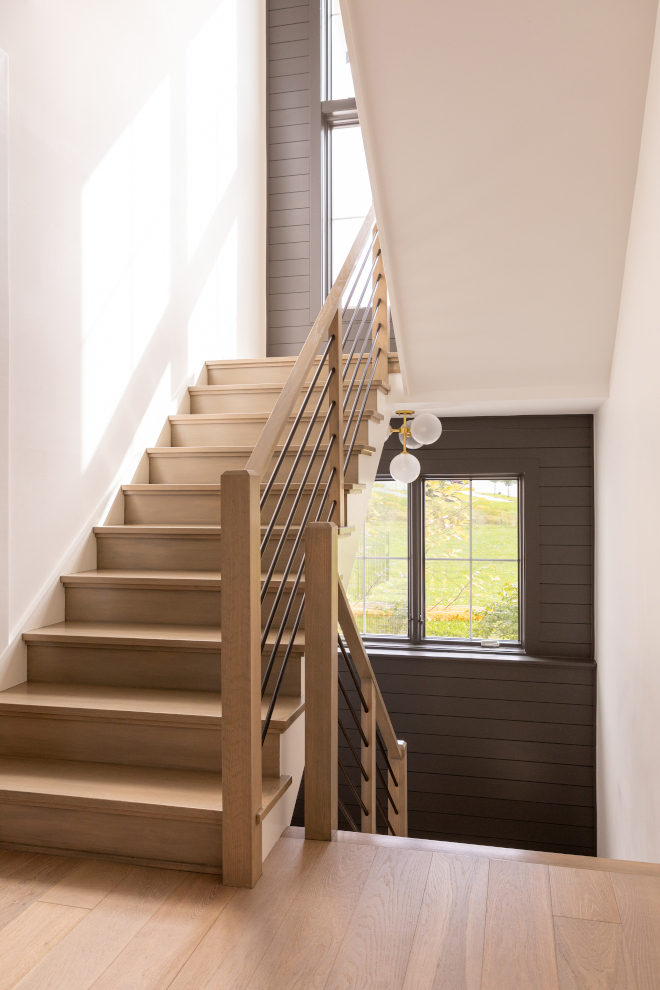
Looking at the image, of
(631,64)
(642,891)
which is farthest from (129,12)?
(642,891)

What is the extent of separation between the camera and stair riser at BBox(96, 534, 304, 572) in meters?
2.88

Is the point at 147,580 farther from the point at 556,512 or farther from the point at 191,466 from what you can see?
the point at 556,512

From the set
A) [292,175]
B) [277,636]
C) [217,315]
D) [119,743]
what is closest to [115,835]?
[119,743]

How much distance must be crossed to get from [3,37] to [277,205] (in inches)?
115

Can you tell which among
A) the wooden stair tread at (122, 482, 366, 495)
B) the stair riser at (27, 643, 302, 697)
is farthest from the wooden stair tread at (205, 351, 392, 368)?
the stair riser at (27, 643, 302, 697)

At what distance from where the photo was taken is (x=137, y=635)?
96.4 inches

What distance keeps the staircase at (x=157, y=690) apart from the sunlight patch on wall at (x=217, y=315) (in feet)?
2.82

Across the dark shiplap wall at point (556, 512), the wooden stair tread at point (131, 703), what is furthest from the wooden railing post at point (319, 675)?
the dark shiplap wall at point (556, 512)

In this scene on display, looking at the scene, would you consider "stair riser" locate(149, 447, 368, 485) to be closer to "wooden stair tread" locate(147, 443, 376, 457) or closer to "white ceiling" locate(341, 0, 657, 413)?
"wooden stair tread" locate(147, 443, 376, 457)

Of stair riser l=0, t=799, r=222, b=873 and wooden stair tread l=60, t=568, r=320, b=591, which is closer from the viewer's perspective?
stair riser l=0, t=799, r=222, b=873

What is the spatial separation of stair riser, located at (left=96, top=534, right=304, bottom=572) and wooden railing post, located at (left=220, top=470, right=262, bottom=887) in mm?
1076

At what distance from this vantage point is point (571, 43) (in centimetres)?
213

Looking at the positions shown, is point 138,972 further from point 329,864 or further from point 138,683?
point 138,683

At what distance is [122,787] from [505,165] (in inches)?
90.1
